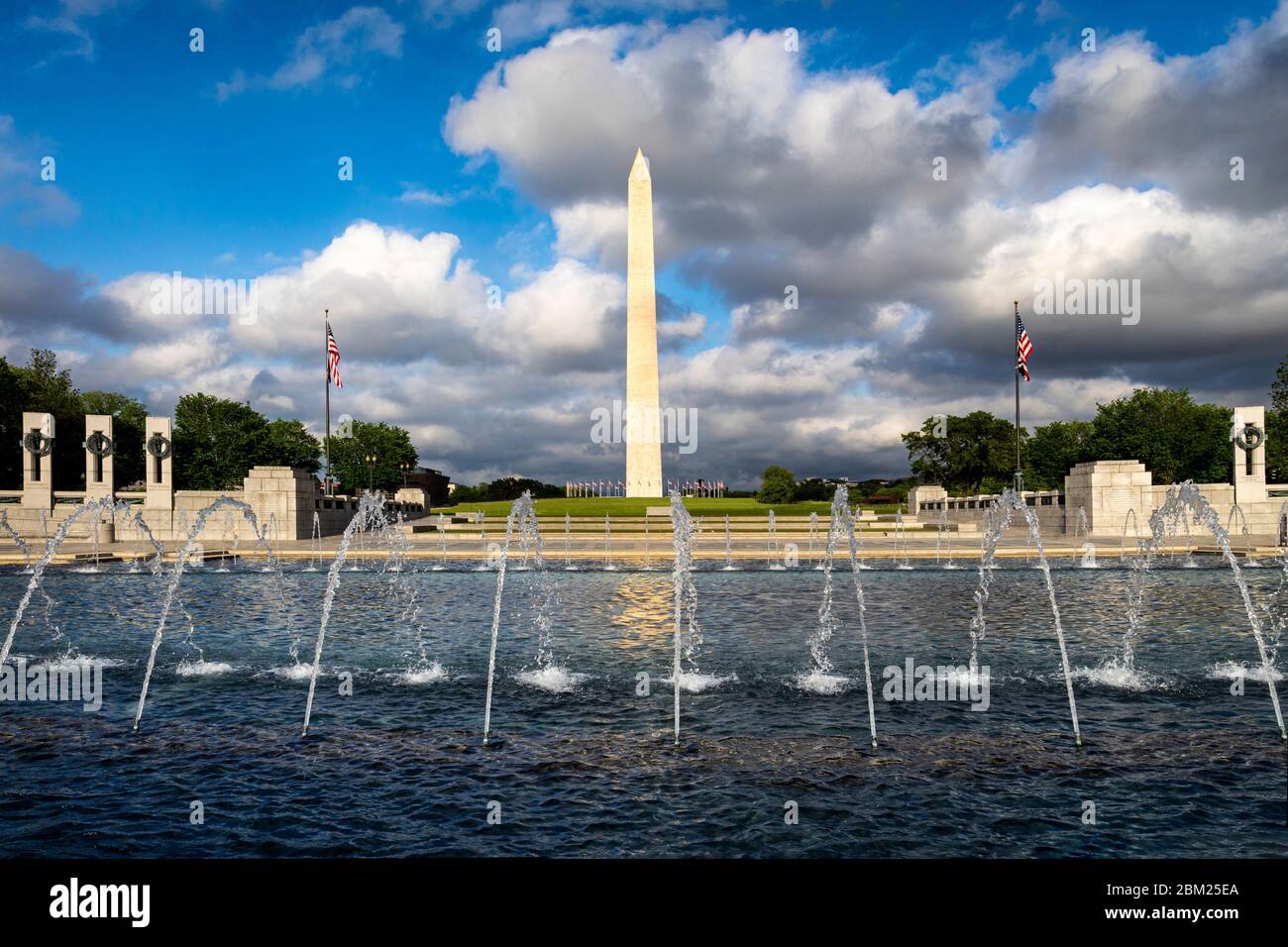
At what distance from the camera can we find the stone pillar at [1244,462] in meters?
35.7

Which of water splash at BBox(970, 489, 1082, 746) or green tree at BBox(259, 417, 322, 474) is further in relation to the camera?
green tree at BBox(259, 417, 322, 474)

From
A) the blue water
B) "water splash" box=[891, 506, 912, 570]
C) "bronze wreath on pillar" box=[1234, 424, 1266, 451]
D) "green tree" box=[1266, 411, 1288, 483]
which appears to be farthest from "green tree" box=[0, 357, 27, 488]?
"green tree" box=[1266, 411, 1288, 483]

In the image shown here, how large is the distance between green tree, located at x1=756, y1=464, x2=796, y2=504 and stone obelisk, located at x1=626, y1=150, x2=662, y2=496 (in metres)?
19.5

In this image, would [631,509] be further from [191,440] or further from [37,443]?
[191,440]

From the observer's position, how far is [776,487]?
69.8m

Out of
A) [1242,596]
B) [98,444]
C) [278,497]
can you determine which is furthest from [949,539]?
[98,444]

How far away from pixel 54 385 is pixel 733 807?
78122mm

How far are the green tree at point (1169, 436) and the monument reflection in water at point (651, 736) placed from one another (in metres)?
65.7

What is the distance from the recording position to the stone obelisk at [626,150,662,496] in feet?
153

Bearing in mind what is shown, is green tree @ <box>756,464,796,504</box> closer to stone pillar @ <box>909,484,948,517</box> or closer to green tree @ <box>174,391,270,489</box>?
stone pillar @ <box>909,484,948,517</box>

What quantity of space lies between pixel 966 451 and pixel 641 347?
39343mm
